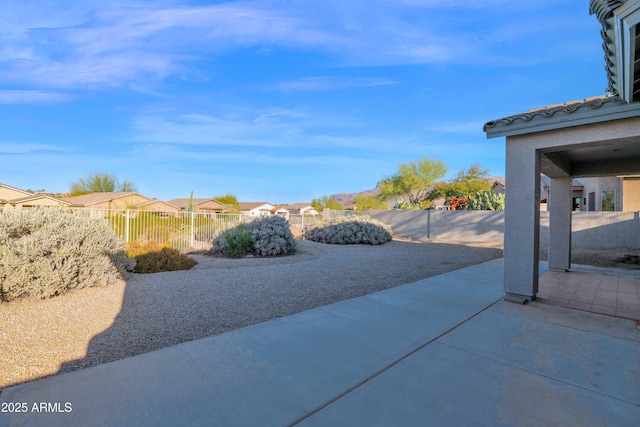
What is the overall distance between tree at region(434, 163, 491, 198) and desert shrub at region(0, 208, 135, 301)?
35.9 meters

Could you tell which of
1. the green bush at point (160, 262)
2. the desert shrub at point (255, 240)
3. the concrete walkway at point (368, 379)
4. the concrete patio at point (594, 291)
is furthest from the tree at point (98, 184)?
the concrete patio at point (594, 291)

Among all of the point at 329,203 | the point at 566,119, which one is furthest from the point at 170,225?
the point at 329,203

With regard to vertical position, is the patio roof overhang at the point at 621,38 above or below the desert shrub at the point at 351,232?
above

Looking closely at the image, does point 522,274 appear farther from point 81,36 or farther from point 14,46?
point 14,46

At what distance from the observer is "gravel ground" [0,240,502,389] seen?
3.38 metres

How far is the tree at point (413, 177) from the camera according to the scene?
3372 centimetres

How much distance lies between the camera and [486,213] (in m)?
18.2

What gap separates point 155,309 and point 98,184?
38872 millimetres

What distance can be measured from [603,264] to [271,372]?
11733 millimetres

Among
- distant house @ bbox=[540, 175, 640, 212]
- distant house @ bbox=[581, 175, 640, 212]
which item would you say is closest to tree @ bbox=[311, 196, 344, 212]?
distant house @ bbox=[540, 175, 640, 212]

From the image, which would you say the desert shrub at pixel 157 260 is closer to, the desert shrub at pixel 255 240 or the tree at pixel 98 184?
the desert shrub at pixel 255 240

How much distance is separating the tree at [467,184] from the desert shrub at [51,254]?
118 ft

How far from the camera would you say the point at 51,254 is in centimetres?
532

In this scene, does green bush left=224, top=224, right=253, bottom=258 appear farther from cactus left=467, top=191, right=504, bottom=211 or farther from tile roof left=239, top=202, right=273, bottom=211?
tile roof left=239, top=202, right=273, bottom=211
